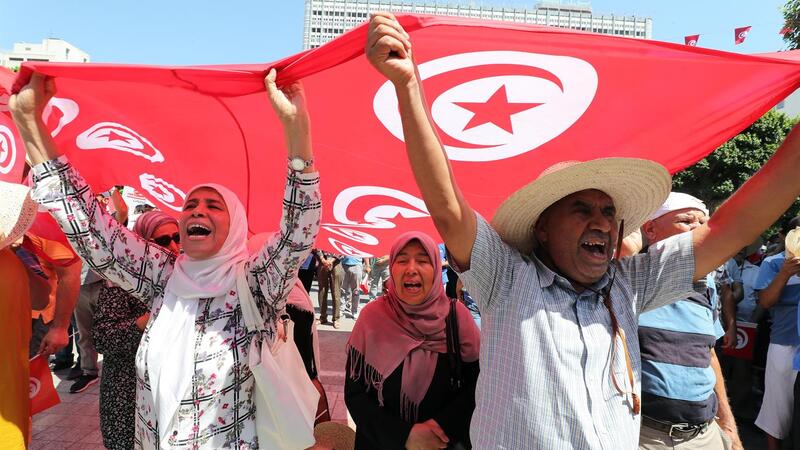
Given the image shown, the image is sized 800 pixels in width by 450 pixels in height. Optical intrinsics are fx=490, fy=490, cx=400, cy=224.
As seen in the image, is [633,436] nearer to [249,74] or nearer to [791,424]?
[249,74]

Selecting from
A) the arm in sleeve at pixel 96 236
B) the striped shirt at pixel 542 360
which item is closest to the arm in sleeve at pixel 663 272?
the striped shirt at pixel 542 360

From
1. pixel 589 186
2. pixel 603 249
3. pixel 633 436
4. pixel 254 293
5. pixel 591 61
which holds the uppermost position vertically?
pixel 591 61

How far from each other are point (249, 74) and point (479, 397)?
1.36m

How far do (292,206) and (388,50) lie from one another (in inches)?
27.6

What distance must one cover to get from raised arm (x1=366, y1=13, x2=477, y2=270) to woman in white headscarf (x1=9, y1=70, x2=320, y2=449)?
51 centimetres

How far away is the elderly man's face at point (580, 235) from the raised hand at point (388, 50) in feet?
2.30

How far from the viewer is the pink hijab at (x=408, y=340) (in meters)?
2.22

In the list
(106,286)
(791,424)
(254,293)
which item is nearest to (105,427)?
(106,286)

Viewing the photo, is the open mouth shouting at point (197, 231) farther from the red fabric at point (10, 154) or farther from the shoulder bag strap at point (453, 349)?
the red fabric at point (10, 154)

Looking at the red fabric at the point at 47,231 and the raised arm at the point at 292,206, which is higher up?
the raised arm at the point at 292,206

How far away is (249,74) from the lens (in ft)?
5.78

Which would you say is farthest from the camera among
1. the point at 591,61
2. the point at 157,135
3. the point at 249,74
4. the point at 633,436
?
the point at 157,135

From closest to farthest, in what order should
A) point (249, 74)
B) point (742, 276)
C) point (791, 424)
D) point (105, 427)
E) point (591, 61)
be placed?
1. point (249, 74)
2. point (591, 61)
3. point (105, 427)
4. point (791, 424)
5. point (742, 276)

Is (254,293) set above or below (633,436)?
above
